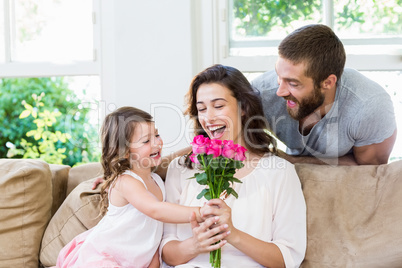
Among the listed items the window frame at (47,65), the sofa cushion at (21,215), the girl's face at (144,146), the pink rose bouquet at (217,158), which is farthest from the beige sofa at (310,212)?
the window frame at (47,65)

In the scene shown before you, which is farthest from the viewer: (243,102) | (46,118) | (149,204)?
(46,118)

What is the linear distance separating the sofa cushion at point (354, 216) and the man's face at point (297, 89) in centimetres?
30

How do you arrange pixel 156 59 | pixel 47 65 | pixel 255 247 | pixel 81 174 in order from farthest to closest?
pixel 47 65
pixel 156 59
pixel 81 174
pixel 255 247

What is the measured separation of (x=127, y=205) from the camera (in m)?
2.15

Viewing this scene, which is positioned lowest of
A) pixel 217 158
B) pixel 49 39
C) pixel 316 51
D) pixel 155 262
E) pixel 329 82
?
pixel 155 262

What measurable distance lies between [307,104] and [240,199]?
56 centimetres

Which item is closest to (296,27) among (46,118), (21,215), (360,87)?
(360,87)

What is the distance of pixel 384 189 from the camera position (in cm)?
213

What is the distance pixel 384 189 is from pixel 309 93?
528 millimetres

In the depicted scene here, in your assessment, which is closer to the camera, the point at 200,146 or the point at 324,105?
the point at 200,146

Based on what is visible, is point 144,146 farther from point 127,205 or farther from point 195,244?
point 195,244

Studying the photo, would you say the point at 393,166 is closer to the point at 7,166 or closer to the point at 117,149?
the point at 117,149

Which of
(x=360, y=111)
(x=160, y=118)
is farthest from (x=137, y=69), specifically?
(x=360, y=111)

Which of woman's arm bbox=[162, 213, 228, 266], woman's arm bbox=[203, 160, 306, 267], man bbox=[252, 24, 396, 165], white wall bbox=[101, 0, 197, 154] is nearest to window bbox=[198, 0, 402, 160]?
white wall bbox=[101, 0, 197, 154]
